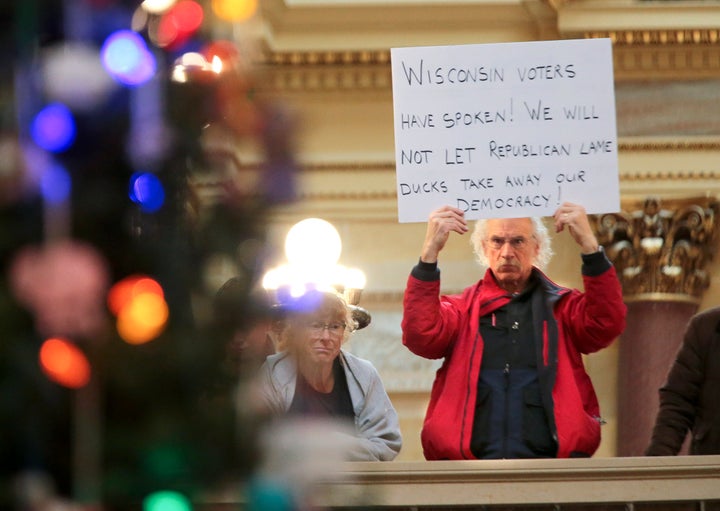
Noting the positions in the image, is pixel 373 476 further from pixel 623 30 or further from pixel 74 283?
pixel 623 30

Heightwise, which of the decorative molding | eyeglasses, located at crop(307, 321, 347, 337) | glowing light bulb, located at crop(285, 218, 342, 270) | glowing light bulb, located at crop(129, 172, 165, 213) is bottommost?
eyeglasses, located at crop(307, 321, 347, 337)

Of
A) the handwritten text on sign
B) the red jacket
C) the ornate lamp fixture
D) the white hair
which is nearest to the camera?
the red jacket

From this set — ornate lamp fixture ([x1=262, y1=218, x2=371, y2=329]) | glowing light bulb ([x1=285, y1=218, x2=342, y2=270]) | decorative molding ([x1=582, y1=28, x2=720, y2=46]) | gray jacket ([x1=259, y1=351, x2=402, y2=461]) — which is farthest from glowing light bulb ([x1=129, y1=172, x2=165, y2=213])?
decorative molding ([x1=582, y1=28, x2=720, y2=46])

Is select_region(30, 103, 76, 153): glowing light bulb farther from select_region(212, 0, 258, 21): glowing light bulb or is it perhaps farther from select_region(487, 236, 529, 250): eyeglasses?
select_region(487, 236, 529, 250): eyeglasses

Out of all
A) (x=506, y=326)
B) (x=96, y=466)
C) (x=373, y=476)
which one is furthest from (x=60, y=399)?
(x=506, y=326)

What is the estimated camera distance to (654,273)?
950cm

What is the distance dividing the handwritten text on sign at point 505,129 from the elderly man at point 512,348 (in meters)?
0.09

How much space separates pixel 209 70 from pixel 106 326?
0.37 m

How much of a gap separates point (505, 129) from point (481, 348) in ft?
2.43

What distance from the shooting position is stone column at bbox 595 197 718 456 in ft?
30.7

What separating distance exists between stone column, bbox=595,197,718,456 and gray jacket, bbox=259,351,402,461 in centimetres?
453

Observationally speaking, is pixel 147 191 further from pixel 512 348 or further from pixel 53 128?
pixel 512 348

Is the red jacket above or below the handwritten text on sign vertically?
below

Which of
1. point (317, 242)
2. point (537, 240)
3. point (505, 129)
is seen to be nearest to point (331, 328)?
point (537, 240)
